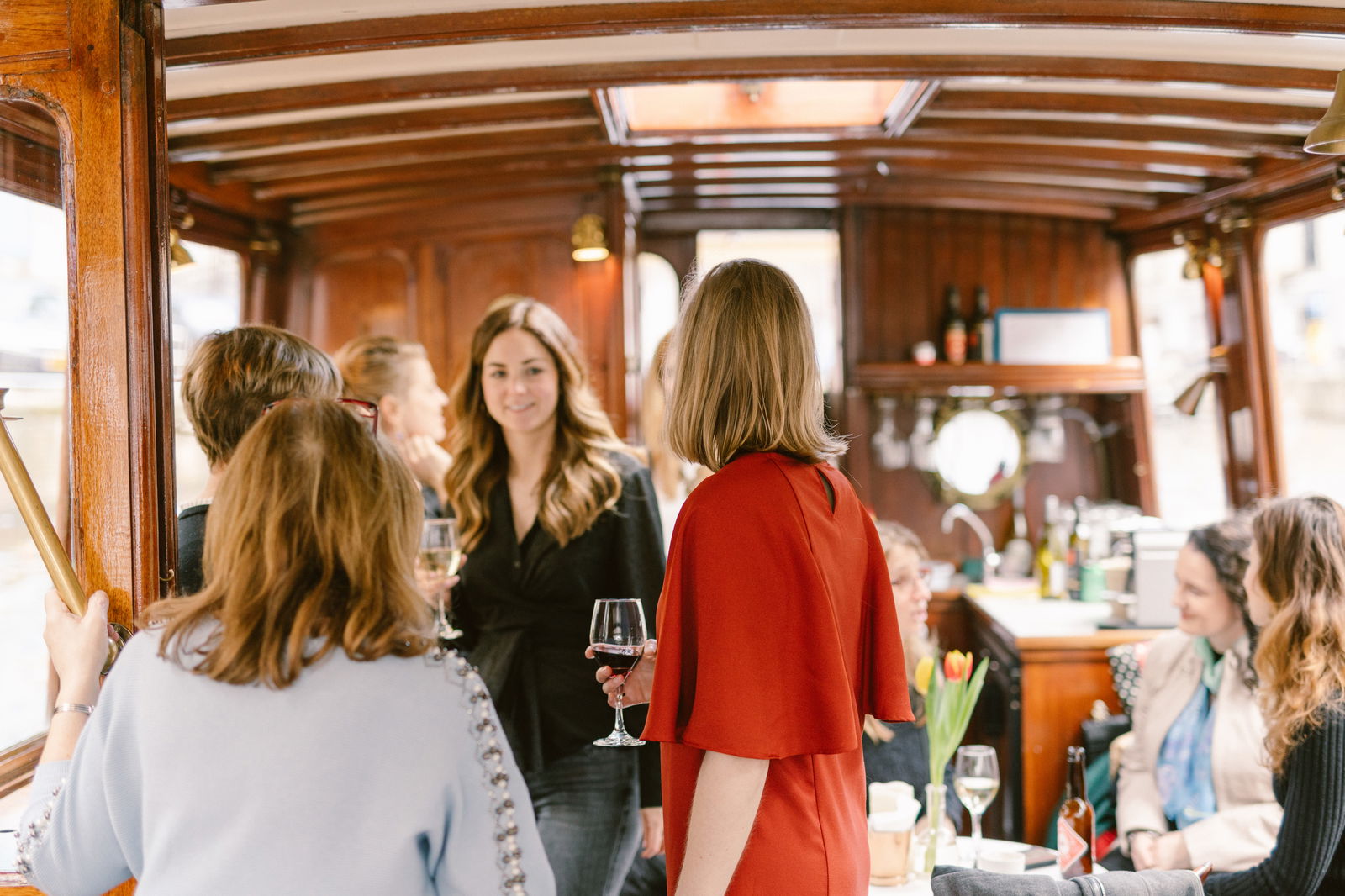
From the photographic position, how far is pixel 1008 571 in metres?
5.19

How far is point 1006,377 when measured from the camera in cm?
506

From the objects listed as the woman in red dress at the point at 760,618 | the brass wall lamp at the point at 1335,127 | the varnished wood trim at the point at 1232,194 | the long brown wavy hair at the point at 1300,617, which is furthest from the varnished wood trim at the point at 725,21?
the varnished wood trim at the point at 1232,194

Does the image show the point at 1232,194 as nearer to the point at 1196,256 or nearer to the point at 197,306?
the point at 1196,256

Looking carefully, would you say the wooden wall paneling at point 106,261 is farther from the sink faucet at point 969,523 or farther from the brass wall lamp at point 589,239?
the sink faucet at point 969,523

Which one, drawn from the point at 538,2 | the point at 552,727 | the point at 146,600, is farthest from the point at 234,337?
the point at 552,727

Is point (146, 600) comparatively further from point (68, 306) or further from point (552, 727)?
point (552, 727)

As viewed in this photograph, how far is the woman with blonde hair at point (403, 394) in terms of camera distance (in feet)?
11.3

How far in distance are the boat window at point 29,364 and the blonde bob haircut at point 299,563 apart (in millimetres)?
521

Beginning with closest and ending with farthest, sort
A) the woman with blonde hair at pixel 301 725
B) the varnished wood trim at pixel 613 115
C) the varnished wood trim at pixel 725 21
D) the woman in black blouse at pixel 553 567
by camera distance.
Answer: the woman with blonde hair at pixel 301 725 < the varnished wood trim at pixel 725 21 < the woman in black blouse at pixel 553 567 < the varnished wood trim at pixel 613 115

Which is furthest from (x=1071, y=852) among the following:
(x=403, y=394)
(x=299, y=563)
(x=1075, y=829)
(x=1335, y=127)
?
(x=403, y=394)

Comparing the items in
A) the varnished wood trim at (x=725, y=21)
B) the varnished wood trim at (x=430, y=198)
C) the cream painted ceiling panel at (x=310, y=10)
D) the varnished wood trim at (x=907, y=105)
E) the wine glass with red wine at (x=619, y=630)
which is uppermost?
the varnished wood trim at (x=430, y=198)

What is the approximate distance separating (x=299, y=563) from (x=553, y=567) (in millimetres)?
1248

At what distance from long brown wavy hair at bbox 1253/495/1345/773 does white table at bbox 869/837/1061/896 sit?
558 mm

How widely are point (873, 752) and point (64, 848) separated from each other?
1.95m
